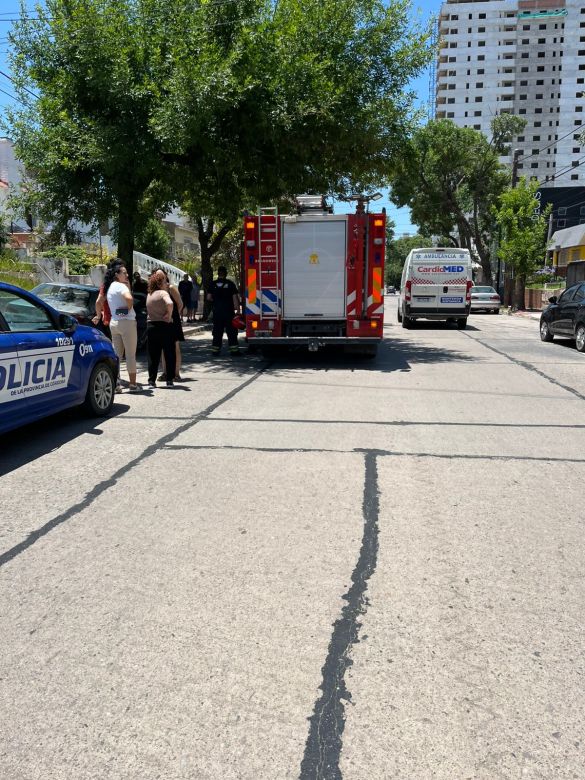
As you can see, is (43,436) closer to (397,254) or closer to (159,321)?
(159,321)

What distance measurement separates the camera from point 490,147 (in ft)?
174

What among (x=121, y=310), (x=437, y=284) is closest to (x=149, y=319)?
(x=121, y=310)

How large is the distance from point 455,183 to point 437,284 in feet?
115

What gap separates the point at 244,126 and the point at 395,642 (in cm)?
1129

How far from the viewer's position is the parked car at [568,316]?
51.4 ft

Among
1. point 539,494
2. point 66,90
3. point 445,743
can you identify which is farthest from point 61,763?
point 66,90

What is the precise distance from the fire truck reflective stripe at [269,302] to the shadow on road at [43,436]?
4986 millimetres

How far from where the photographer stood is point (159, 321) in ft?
32.7

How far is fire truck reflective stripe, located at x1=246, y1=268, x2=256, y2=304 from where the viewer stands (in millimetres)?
13008

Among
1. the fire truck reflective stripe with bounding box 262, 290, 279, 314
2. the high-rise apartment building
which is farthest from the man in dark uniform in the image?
the high-rise apartment building

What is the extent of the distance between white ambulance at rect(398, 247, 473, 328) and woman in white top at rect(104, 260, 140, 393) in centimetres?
1359

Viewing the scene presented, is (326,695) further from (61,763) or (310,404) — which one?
(310,404)

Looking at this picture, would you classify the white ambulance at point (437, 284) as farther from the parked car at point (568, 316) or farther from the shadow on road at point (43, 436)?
the shadow on road at point (43, 436)

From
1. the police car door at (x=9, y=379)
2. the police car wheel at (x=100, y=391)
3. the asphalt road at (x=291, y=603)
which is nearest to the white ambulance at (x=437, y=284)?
the asphalt road at (x=291, y=603)
